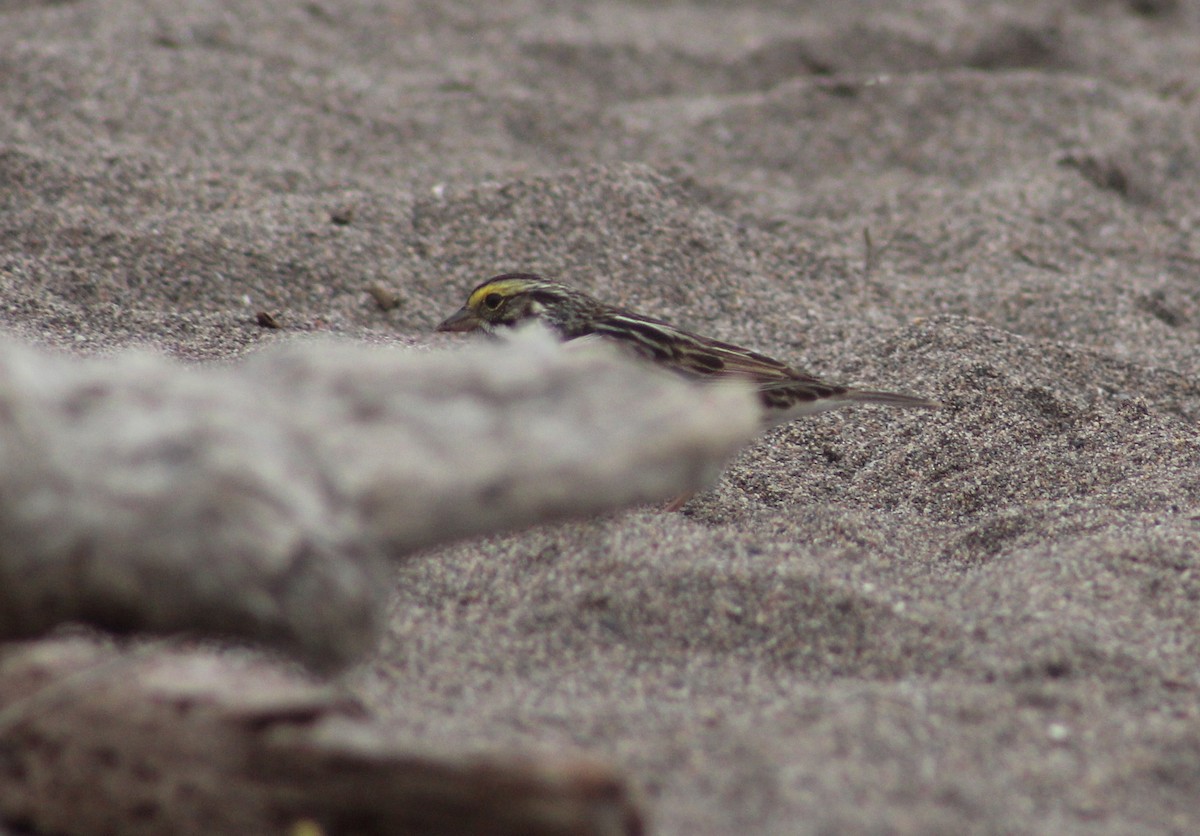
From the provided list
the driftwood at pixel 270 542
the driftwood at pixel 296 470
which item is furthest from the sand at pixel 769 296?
the driftwood at pixel 296 470

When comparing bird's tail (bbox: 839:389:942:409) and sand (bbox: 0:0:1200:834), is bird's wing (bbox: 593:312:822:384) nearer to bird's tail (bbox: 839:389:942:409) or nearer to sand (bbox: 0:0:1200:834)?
bird's tail (bbox: 839:389:942:409)

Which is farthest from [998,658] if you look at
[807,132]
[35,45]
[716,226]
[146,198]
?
[35,45]

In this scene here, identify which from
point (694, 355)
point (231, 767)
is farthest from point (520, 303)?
point (231, 767)

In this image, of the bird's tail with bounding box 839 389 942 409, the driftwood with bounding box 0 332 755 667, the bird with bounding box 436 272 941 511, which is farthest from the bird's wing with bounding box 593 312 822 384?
the driftwood with bounding box 0 332 755 667

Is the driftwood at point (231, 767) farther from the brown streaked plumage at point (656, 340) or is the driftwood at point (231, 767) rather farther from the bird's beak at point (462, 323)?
the bird's beak at point (462, 323)

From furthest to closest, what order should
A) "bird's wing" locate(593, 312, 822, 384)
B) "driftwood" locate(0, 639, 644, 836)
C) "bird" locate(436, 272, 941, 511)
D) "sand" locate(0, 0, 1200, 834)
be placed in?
"bird's wing" locate(593, 312, 822, 384) < "bird" locate(436, 272, 941, 511) < "sand" locate(0, 0, 1200, 834) < "driftwood" locate(0, 639, 644, 836)

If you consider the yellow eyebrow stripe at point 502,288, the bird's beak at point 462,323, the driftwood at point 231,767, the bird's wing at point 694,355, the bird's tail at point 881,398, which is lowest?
the driftwood at point 231,767
